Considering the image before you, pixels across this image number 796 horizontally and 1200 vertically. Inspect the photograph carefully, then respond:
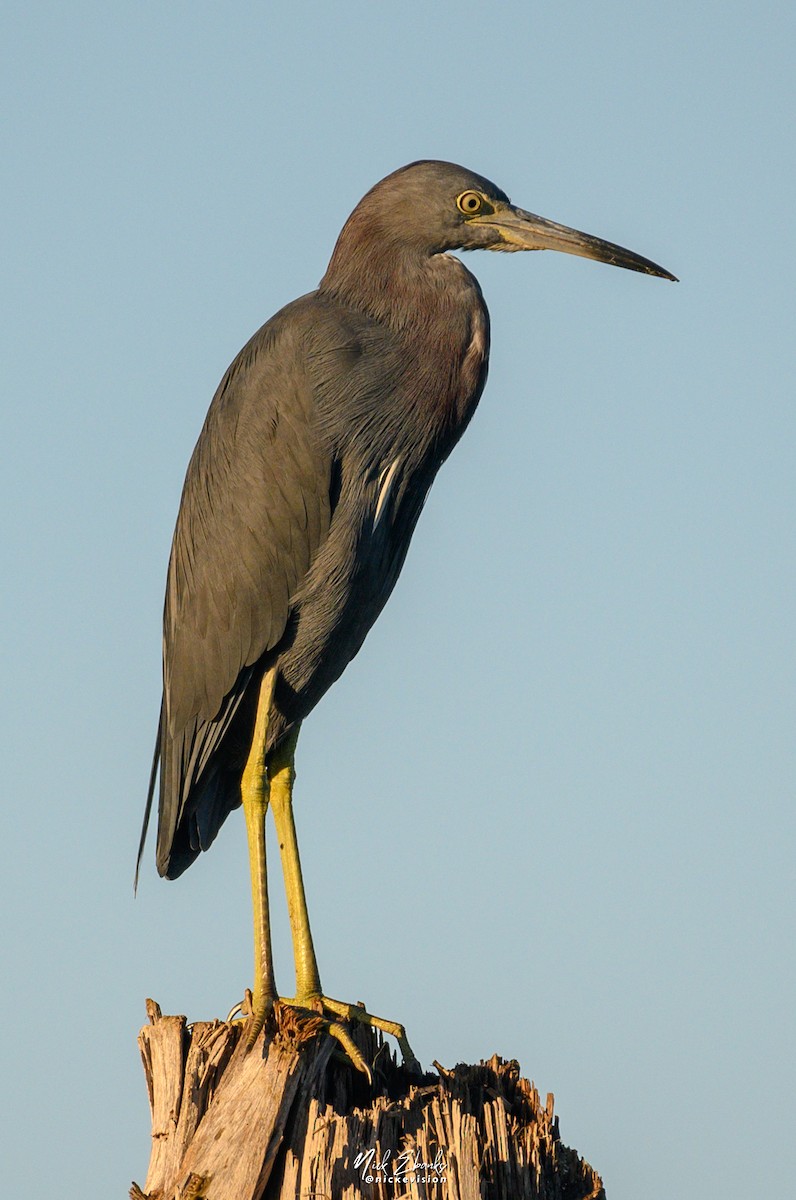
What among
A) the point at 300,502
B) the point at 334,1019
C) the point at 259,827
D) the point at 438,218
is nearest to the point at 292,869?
the point at 259,827

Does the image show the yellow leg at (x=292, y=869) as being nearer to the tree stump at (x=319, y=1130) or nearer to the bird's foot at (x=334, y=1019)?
the bird's foot at (x=334, y=1019)

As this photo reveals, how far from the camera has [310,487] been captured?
225 inches

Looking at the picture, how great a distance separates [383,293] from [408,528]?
0.96 m

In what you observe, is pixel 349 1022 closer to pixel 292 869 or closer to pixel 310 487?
pixel 292 869

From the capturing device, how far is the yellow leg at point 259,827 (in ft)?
18.2

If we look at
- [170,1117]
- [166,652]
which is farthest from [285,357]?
[170,1117]

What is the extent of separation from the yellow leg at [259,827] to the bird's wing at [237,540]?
0.41 ft

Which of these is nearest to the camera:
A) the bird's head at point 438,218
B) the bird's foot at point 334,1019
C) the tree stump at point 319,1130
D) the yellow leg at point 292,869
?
the tree stump at point 319,1130

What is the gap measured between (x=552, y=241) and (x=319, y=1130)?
12.1 feet

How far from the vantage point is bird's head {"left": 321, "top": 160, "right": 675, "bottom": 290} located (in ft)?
19.7

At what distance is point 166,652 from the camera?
6.33 metres

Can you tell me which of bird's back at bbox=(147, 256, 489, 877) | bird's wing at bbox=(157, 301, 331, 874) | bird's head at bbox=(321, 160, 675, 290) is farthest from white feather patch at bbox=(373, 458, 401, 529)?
bird's head at bbox=(321, 160, 675, 290)

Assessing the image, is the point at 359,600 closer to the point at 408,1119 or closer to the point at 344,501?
the point at 344,501

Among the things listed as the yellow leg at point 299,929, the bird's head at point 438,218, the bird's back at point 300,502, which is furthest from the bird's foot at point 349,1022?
the bird's head at point 438,218
